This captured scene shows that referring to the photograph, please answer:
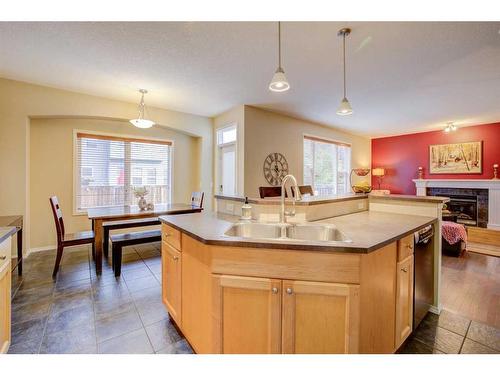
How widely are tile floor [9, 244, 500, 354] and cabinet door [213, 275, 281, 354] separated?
22.3 inches

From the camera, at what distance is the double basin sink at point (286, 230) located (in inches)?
63.1

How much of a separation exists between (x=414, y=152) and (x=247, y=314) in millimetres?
7377

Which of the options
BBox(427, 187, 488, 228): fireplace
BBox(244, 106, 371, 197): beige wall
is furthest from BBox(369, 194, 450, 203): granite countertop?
BBox(427, 187, 488, 228): fireplace

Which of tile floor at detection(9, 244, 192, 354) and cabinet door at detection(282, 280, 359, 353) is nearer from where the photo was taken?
cabinet door at detection(282, 280, 359, 353)

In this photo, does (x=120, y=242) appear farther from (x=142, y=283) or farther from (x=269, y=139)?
(x=269, y=139)

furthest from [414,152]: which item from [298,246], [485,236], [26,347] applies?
[26,347]

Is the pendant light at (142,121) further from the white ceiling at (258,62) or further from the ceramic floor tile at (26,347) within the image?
the ceramic floor tile at (26,347)

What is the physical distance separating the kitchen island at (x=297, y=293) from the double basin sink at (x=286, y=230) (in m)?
0.25

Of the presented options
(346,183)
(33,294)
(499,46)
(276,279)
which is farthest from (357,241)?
(346,183)

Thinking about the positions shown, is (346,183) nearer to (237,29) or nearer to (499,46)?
(499,46)

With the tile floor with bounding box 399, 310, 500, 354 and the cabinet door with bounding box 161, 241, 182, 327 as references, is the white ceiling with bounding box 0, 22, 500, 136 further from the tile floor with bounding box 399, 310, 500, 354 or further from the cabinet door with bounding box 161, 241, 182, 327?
the tile floor with bounding box 399, 310, 500, 354

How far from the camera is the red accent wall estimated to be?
5277 mm

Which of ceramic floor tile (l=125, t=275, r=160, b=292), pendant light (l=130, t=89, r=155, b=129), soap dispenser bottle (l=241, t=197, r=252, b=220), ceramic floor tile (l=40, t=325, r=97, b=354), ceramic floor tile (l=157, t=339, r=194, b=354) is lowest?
ceramic floor tile (l=157, t=339, r=194, b=354)
